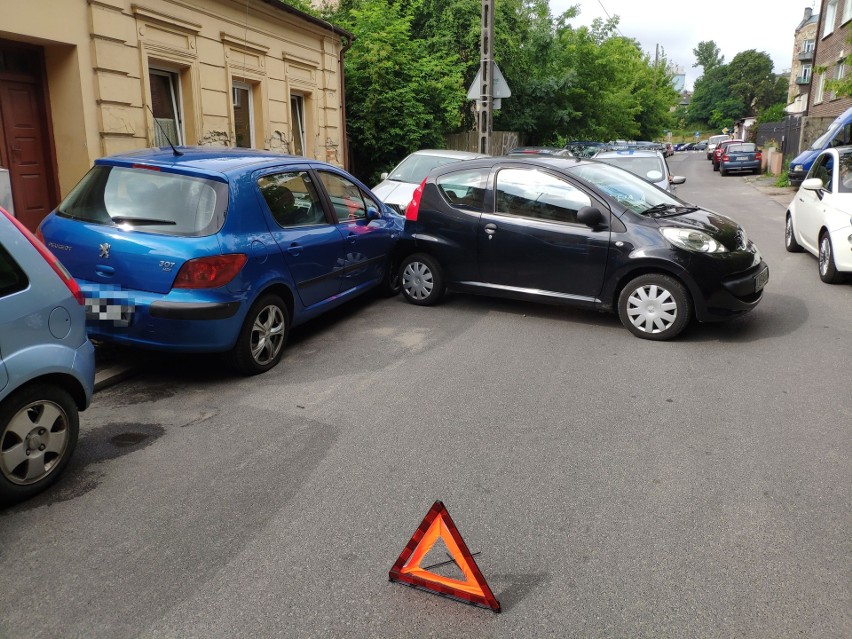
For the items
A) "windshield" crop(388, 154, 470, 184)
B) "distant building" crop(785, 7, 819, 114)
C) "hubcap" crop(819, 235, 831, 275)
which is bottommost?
"hubcap" crop(819, 235, 831, 275)

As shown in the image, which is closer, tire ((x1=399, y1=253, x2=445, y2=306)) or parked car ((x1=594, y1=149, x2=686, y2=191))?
tire ((x1=399, y1=253, x2=445, y2=306))

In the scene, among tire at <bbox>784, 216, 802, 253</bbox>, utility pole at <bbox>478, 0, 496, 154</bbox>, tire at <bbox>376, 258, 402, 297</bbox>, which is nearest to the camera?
tire at <bbox>376, 258, 402, 297</bbox>

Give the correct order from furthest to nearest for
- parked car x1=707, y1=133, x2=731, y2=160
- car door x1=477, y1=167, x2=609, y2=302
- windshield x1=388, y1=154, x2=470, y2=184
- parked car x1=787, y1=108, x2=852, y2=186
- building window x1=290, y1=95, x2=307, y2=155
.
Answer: parked car x1=707, y1=133, x2=731, y2=160 < parked car x1=787, y1=108, x2=852, y2=186 < building window x1=290, y1=95, x2=307, y2=155 < windshield x1=388, y1=154, x2=470, y2=184 < car door x1=477, y1=167, x2=609, y2=302

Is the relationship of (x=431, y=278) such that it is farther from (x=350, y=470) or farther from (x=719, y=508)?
(x=719, y=508)

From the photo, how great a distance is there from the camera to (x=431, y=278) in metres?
7.97

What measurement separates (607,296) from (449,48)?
20.6 m

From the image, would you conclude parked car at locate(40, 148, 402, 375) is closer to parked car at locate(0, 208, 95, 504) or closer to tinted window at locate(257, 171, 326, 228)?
tinted window at locate(257, 171, 326, 228)

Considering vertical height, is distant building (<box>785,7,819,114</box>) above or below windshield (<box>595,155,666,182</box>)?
above

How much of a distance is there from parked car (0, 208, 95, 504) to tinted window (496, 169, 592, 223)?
455 centimetres

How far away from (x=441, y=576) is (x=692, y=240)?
4664 millimetres

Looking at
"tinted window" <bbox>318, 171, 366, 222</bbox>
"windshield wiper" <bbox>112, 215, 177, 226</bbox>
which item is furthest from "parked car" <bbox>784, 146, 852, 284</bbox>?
"windshield wiper" <bbox>112, 215, 177, 226</bbox>

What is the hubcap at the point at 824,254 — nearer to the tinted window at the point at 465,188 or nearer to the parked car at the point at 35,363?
the tinted window at the point at 465,188

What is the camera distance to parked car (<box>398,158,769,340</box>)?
21.5 ft

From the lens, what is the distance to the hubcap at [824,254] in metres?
8.96
